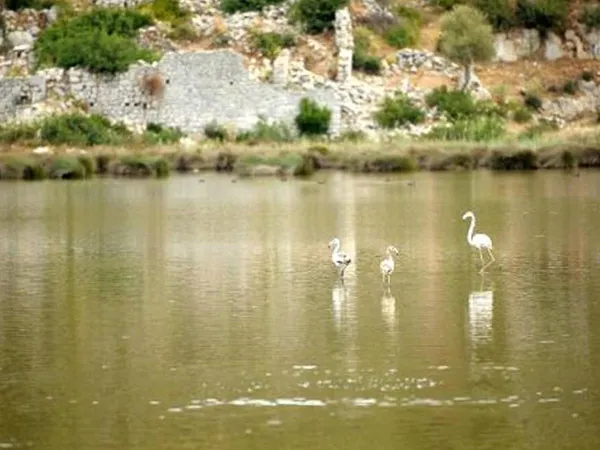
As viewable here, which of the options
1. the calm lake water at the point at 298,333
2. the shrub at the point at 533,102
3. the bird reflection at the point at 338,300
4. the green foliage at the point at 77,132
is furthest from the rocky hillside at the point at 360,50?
the bird reflection at the point at 338,300

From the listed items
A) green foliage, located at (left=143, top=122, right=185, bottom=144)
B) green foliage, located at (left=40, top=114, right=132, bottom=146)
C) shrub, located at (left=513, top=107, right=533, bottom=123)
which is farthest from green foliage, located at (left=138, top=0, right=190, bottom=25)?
shrub, located at (left=513, top=107, right=533, bottom=123)

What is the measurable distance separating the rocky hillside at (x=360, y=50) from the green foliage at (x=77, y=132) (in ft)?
6.75

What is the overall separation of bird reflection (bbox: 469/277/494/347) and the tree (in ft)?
128

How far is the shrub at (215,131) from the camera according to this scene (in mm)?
58156

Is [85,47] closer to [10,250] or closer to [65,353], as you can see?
[10,250]

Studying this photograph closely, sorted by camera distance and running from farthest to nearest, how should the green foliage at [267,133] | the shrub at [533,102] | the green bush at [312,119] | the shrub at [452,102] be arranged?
the shrub at [533,102], the shrub at [452,102], the green bush at [312,119], the green foliage at [267,133]

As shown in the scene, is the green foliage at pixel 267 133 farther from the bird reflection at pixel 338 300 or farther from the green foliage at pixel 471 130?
the bird reflection at pixel 338 300

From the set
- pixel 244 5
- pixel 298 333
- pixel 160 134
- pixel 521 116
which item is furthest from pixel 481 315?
pixel 244 5

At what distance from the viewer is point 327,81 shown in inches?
2368

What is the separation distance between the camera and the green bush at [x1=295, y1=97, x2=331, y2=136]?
57.8m

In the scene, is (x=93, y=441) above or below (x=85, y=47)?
below

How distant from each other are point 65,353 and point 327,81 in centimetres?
4231

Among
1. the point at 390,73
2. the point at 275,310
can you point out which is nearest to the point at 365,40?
the point at 390,73

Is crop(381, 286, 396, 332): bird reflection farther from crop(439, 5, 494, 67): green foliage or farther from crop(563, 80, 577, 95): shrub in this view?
crop(563, 80, 577, 95): shrub
